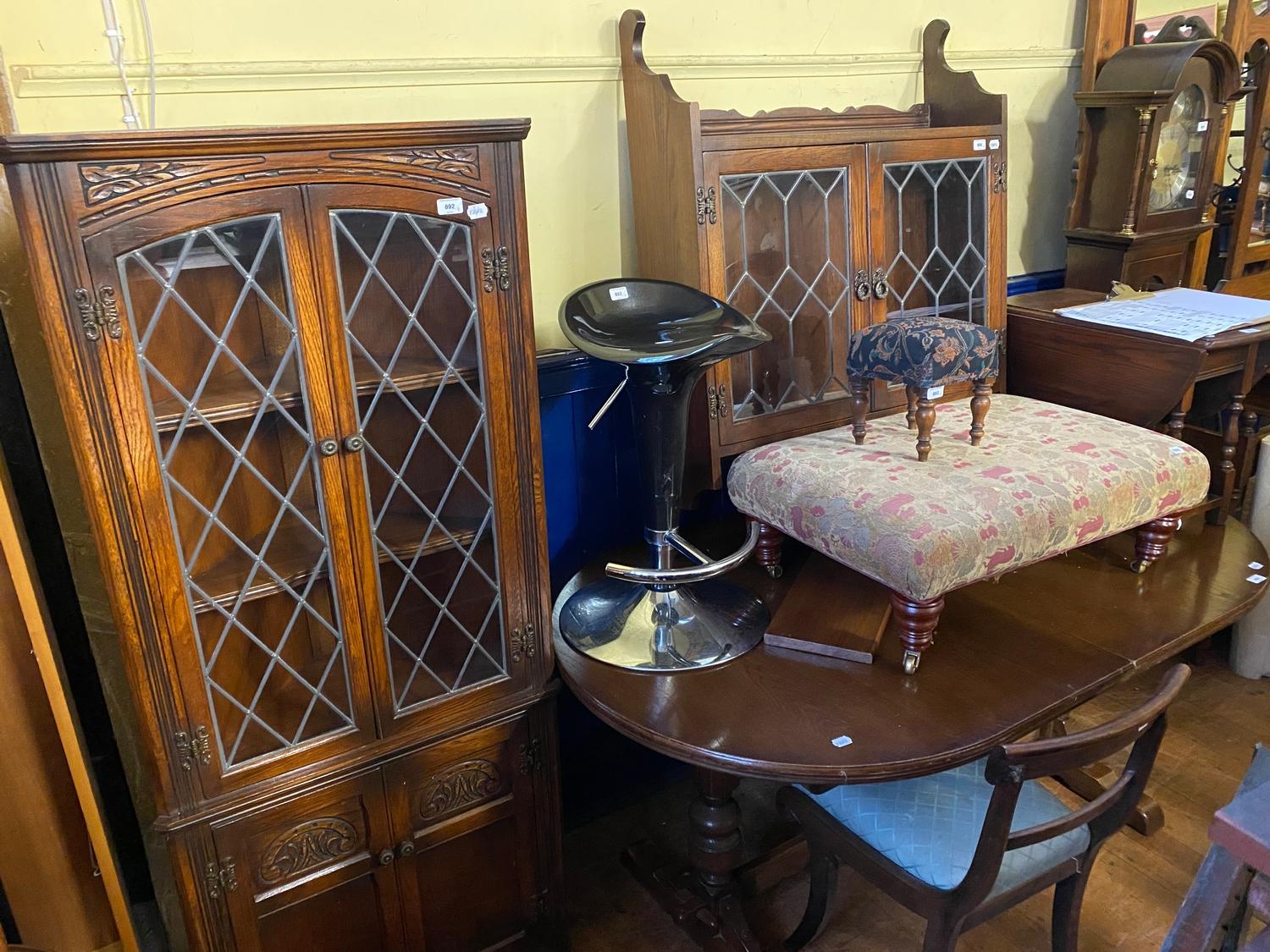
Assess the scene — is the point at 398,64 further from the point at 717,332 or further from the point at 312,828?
the point at 312,828

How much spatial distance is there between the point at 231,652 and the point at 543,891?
0.80 m

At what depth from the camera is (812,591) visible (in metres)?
1.68

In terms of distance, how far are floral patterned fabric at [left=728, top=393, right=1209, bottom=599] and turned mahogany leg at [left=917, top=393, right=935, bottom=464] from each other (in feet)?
0.07

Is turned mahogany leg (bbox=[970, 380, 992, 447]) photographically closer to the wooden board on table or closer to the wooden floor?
the wooden board on table

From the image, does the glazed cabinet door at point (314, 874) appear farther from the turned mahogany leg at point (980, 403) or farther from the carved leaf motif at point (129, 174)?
the turned mahogany leg at point (980, 403)

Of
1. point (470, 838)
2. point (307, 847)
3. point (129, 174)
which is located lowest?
point (470, 838)

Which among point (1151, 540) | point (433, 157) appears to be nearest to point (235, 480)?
point (433, 157)

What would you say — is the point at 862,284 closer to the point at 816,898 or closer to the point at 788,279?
the point at 788,279

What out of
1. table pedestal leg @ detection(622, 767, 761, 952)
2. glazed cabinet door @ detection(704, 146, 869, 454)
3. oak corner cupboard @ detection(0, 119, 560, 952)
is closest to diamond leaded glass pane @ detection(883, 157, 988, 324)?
glazed cabinet door @ detection(704, 146, 869, 454)

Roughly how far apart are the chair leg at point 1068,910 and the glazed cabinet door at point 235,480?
1.18 m

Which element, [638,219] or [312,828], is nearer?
[312,828]

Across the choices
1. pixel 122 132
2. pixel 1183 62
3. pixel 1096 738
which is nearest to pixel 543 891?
pixel 1096 738

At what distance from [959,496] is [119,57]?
1470 mm

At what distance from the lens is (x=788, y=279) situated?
1874 millimetres
